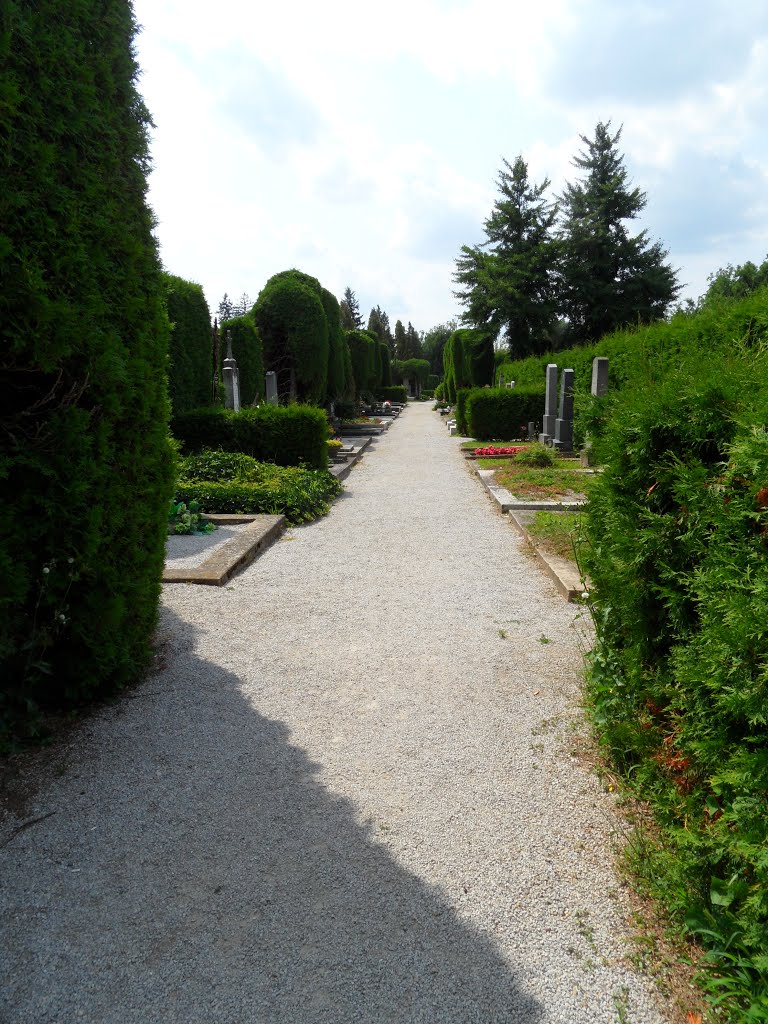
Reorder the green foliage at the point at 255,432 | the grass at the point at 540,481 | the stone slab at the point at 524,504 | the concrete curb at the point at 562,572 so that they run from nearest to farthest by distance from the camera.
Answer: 1. the concrete curb at the point at 562,572
2. the stone slab at the point at 524,504
3. the grass at the point at 540,481
4. the green foliage at the point at 255,432

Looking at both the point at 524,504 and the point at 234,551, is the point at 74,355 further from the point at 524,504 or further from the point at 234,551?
the point at 524,504

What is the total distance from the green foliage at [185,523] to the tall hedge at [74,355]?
391 centimetres

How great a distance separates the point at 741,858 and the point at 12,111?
3.50m

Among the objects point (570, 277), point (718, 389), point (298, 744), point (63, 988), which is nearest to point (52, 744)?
point (298, 744)

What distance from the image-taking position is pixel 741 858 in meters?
1.82

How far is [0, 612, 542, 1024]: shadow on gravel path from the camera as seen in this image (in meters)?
1.80

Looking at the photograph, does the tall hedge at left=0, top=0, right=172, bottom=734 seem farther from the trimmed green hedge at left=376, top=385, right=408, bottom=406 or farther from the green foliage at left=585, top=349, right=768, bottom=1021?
the trimmed green hedge at left=376, top=385, right=408, bottom=406

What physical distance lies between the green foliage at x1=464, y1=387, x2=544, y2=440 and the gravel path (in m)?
15.4

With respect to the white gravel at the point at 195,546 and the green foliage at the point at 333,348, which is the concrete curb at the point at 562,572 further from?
the green foliage at the point at 333,348

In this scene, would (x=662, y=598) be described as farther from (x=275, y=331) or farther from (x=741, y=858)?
(x=275, y=331)

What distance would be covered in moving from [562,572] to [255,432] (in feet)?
23.6

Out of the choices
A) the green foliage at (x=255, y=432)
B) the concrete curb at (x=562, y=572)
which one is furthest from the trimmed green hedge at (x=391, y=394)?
the concrete curb at (x=562, y=572)

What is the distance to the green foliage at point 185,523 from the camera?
7.54 m


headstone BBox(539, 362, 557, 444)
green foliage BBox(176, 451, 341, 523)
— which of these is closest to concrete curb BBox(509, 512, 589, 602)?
green foliage BBox(176, 451, 341, 523)
